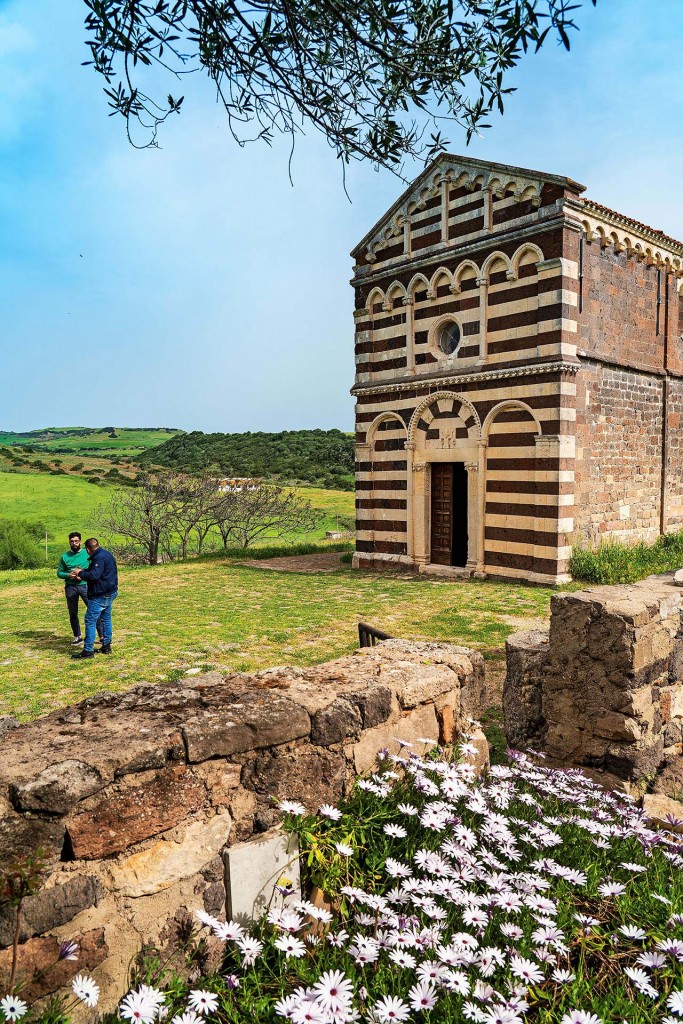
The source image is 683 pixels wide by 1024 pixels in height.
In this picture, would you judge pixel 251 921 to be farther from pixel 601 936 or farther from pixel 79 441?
pixel 79 441

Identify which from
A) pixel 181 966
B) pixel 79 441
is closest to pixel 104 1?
pixel 181 966

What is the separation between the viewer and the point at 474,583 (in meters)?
15.9

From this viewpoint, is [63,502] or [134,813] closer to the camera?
[134,813]

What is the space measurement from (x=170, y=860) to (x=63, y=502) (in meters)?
43.8

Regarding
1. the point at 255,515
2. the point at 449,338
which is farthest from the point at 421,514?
the point at 255,515

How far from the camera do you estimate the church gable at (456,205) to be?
15125 millimetres

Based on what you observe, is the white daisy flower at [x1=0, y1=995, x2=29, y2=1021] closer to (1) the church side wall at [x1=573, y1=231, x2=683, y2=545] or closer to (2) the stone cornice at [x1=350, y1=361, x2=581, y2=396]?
(2) the stone cornice at [x1=350, y1=361, x2=581, y2=396]

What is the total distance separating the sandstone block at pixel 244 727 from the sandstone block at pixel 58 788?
45cm

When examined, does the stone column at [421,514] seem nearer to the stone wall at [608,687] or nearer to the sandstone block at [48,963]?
the stone wall at [608,687]

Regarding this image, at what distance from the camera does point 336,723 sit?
3441mm

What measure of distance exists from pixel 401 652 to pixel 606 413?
1335cm

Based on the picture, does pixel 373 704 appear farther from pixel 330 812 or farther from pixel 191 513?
pixel 191 513

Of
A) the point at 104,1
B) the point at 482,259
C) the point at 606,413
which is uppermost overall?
the point at 482,259

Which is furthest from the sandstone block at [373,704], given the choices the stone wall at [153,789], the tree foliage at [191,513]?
the tree foliage at [191,513]
